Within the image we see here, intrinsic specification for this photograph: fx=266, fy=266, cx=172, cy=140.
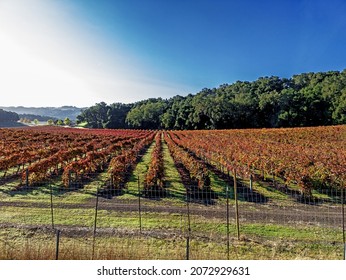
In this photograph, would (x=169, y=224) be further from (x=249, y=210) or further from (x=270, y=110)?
(x=270, y=110)

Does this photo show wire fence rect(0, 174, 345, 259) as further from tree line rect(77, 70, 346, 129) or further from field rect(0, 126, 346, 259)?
tree line rect(77, 70, 346, 129)

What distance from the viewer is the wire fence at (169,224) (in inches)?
221

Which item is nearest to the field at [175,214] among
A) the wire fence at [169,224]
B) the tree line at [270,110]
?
the wire fence at [169,224]

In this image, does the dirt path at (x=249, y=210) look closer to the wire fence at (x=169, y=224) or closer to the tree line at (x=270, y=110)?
the wire fence at (x=169, y=224)

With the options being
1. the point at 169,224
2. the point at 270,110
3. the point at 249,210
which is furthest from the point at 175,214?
the point at 270,110

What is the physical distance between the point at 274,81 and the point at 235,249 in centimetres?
8783

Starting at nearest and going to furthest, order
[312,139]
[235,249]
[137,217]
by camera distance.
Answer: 1. [235,249]
2. [137,217]
3. [312,139]

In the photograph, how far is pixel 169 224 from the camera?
Result: 7.50m

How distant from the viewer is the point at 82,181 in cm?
1245

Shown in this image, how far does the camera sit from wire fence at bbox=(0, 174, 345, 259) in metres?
5.61
